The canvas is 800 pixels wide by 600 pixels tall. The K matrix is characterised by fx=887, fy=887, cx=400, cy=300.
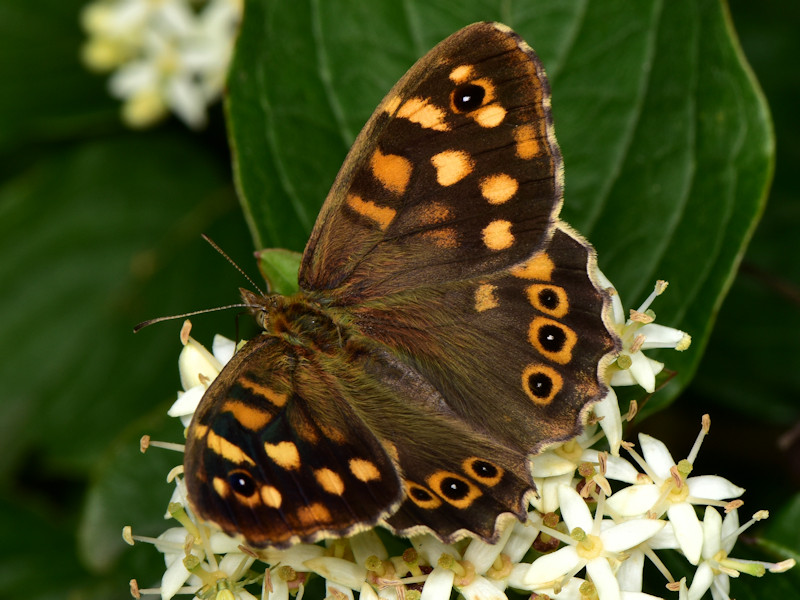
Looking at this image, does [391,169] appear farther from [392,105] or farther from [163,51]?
[163,51]

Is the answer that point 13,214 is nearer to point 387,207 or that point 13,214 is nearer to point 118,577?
point 118,577

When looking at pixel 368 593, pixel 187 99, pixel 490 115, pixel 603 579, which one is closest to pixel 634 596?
pixel 603 579

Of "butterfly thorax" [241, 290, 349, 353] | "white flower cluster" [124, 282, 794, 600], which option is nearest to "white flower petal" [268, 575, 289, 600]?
"white flower cluster" [124, 282, 794, 600]

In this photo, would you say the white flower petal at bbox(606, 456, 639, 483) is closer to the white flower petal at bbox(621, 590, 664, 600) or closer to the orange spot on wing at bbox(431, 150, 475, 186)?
the white flower petal at bbox(621, 590, 664, 600)

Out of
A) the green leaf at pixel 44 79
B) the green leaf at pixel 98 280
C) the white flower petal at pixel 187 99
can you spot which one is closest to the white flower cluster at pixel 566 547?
the green leaf at pixel 98 280

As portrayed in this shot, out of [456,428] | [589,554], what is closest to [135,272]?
[456,428]
